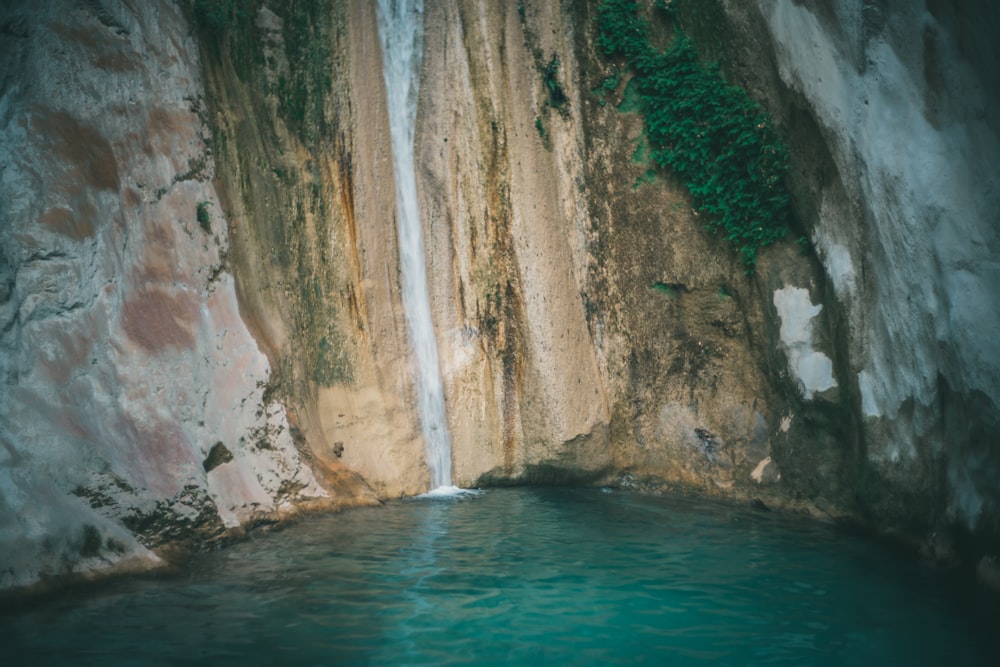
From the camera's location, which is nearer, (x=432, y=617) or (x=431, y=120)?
(x=432, y=617)

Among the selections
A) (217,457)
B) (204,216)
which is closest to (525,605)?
(217,457)

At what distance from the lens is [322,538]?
23.5 feet

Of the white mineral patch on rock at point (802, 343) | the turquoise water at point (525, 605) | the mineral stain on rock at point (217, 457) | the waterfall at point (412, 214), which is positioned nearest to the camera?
the turquoise water at point (525, 605)

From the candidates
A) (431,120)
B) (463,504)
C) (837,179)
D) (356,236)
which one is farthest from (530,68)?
(463,504)

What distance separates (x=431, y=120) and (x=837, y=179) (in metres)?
5.63

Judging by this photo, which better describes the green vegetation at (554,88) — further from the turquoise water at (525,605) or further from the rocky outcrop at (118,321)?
the turquoise water at (525,605)

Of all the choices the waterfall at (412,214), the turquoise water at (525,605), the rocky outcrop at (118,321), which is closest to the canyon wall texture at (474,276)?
the rocky outcrop at (118,321)

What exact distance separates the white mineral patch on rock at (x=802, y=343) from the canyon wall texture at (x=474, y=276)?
4cm

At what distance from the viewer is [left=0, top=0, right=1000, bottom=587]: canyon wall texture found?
19.6ft

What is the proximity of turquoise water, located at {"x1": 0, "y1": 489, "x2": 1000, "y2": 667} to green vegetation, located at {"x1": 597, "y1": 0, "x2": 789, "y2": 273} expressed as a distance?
153 inches

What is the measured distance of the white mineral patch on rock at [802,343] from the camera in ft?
A: 26.9

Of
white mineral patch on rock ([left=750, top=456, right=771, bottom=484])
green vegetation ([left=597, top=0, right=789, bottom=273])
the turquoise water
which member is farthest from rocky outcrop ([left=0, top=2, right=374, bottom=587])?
green vegetation ([left=597, top=0, right=789, bottom=273])

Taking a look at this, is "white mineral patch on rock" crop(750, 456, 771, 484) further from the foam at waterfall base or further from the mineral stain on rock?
the mineral stain on rock

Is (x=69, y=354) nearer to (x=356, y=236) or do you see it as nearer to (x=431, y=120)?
(x=356, y=236)
